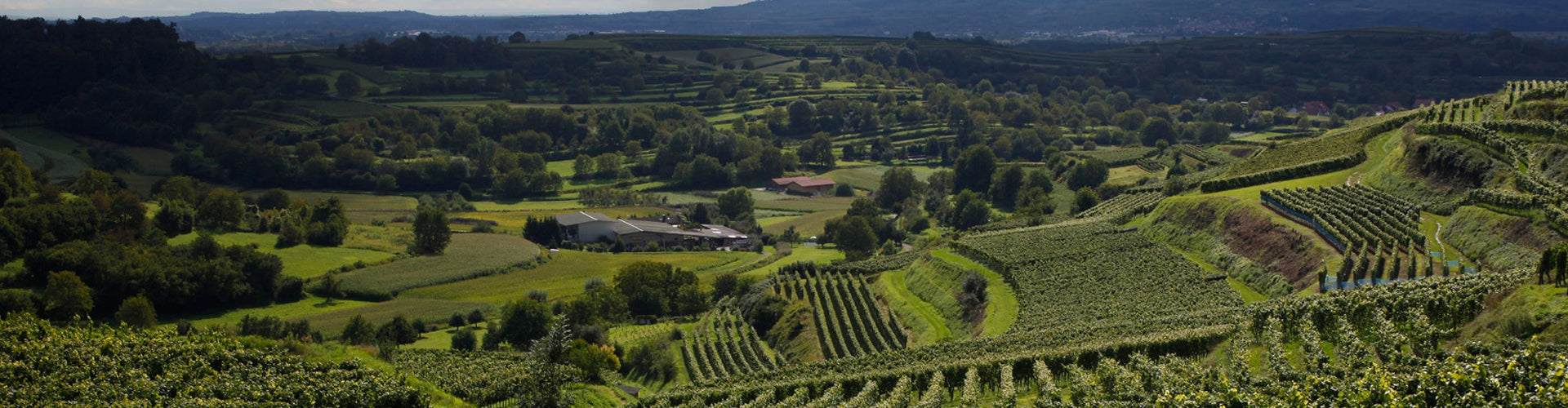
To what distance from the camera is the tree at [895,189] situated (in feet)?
452

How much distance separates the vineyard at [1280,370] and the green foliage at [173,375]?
37.5 feet

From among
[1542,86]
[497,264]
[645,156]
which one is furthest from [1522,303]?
[645,156]

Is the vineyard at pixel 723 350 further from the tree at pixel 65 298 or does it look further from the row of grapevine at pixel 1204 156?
the row of grapevine at pixel 1204 156

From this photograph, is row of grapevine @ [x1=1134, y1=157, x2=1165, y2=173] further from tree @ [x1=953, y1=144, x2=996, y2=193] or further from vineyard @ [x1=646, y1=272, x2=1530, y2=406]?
vineyard @ [x1=646, y1=272, x2=1530, y2=406]

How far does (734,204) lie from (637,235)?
20773 millimetres

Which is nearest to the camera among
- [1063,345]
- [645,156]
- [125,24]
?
[1063,345]

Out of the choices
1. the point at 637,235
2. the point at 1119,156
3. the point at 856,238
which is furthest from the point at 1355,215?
the point at 1119,156

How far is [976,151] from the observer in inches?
5556

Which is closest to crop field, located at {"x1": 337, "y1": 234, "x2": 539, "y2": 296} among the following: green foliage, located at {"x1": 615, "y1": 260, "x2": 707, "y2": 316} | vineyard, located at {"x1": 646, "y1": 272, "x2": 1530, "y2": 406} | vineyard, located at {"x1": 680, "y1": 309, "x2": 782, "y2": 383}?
green foliage, located at {"x1": 615, "y1": 260, "x2": 707, "y2": 316}

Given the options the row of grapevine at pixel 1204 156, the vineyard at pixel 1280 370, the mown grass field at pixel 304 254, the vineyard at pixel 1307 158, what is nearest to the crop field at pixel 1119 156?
the row of grapevine at pixel 1204 156

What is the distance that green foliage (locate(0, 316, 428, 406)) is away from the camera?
126ft

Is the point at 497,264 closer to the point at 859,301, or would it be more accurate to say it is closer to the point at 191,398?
the point at 859,301

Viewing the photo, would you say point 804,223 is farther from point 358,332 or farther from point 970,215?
point 358,332

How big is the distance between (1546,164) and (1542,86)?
21188mm
